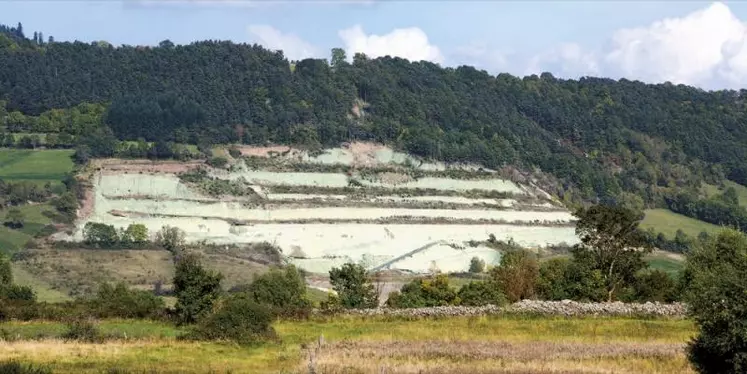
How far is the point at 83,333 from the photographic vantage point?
35.9m

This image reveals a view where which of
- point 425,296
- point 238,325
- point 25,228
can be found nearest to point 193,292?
point 238,325

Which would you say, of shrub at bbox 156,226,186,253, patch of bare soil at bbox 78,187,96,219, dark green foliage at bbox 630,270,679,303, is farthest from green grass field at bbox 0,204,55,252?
dark green foliage at bbox 630,270,679,303

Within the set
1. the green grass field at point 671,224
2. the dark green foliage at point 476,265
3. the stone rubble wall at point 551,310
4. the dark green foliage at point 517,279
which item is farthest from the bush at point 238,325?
the green grass field at point 671,224

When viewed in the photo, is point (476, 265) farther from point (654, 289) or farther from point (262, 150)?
point (262, 150)

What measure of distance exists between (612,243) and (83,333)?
36.9 meters

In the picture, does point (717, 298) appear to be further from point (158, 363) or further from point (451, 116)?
point (451, 116)

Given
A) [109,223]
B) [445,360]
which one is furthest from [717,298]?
[109,223]

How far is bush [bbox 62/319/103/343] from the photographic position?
116 feet

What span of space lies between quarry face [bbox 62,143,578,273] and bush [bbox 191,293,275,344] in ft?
230

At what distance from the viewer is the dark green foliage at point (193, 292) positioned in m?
42.2

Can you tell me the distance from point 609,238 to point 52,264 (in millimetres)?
50766

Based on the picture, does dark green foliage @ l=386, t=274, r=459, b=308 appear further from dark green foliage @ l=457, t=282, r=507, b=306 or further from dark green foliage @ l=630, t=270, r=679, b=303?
dark green foliage @ l=630, t=270, r=679, b=303

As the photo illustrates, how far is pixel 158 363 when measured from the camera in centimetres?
3044

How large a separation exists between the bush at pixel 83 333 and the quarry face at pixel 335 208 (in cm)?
6972
